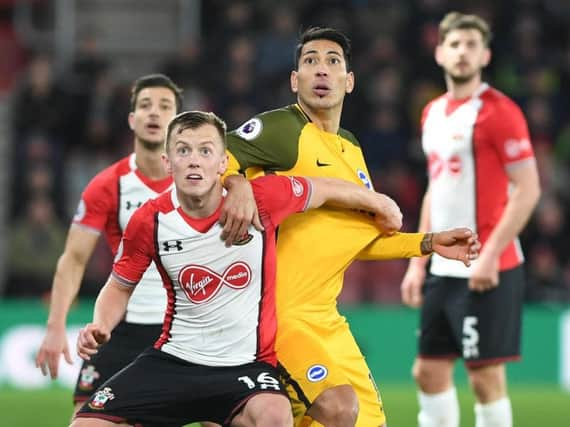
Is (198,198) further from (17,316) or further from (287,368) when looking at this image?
(17,316)

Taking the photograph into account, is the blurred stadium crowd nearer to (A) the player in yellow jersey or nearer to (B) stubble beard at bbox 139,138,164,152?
(B) stubble beard at bbox 139,138,164,152

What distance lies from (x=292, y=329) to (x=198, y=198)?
26.6 inches

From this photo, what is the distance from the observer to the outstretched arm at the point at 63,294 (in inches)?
220

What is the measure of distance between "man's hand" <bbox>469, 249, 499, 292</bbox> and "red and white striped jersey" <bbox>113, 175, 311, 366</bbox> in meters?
1.89

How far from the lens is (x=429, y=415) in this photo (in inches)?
265

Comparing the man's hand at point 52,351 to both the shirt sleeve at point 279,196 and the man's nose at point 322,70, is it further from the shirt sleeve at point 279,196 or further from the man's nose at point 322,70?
the man's nose at point 322,70

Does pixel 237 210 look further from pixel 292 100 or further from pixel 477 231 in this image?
pixel 292 100

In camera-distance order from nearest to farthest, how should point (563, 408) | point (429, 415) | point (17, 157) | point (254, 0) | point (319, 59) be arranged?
point (319, 59) < point (429, 415) < point (563, 408) < point (17, 157) < point (254, 0)

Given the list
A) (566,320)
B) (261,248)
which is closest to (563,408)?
(566,320)

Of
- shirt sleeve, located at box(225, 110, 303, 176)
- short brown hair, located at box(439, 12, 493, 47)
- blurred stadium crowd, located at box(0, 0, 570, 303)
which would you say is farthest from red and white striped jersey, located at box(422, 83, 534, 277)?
blurred stadium crowd, located at box(0, 0, 570, 303)

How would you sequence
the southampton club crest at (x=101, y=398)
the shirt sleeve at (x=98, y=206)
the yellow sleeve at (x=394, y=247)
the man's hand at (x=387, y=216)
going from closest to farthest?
the southampton club crest at (x=101, y=398) → the man's hand at (x=387, y=216) → the yellow sleeve at (x=394, y=247) → the shirt sleeve at (x=98, y=206)

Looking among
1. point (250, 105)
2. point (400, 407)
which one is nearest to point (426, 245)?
point (400, 407)

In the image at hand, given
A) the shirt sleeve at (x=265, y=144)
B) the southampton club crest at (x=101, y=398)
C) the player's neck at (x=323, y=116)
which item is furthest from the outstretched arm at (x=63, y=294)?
the player's neck at (x=323, y=116)

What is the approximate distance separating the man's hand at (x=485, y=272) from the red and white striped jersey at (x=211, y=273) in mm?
1894
